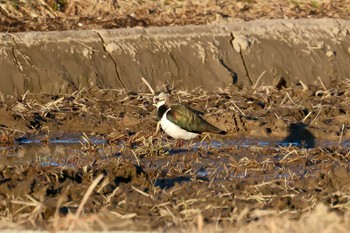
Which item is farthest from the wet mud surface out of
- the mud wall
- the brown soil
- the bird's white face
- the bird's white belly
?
the brown soil

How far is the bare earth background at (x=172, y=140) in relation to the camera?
7.74 metres

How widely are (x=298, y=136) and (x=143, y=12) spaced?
533 cm

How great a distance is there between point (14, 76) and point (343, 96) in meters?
4.25

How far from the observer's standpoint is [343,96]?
1516cm

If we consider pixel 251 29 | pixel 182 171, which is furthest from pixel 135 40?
pixel 182 171

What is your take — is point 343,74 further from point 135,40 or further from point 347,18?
point 135,40

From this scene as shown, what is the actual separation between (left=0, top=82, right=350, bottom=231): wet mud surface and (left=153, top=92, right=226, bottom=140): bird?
0.17 m

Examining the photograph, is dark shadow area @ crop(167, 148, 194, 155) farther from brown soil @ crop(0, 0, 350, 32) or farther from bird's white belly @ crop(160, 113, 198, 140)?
brown soil @ crop(0, 0, 350, 32)

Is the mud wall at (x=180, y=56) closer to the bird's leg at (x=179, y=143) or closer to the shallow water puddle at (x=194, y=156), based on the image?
the shallow water puddle at (x=194, y=156)

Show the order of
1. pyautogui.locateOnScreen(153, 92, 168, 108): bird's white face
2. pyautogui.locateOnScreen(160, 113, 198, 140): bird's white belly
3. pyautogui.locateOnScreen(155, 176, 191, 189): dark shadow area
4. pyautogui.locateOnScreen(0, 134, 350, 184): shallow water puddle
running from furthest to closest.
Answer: pyautogui.locateOnScreen(153, 92, 168, 108): bird's white face
pyautogui.locateOnScreen(160, 113, 198, 140): bird's white belly
pyautogui.locateOnScreen(0, 134, 350, 184): shallow water puddle
pyautogui.locateOnScreen(155, 176, 191, 189): dark shadow area

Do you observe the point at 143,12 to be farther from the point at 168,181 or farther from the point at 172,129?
the point at 168,181

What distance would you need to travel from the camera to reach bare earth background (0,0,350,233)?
25.4ft

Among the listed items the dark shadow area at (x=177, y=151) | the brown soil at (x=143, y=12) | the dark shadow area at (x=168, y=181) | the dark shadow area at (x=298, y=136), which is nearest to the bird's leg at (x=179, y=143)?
the dark shadow area at (x=177, y=151)

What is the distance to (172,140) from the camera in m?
12.6
